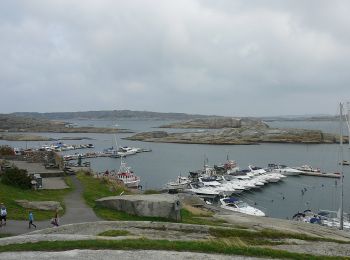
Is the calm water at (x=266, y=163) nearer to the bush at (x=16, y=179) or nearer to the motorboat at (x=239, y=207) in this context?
the motorboat at (x=239, y=207)

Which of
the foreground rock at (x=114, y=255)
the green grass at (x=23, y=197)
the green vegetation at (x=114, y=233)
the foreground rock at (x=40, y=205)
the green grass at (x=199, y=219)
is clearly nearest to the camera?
the foreground rock at (x=114, y=255)

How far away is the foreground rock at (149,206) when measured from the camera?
2682 centimetres

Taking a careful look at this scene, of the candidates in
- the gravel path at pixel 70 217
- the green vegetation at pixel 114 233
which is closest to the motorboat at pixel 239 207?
the gravel path at pixel 70 217

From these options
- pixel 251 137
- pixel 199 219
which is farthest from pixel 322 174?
pixel 251 137

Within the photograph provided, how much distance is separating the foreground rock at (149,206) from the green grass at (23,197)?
379 cm

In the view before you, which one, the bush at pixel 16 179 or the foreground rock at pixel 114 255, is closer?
the foreground rock at pixel 114 255

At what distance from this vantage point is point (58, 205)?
92.6ft

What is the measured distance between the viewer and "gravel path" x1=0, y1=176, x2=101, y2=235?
895 inches

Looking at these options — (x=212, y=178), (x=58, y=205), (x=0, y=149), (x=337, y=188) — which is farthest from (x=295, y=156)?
(x=58, y=205)

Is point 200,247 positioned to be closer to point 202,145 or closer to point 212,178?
point 212,178

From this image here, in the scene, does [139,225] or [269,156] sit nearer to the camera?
[139,225]

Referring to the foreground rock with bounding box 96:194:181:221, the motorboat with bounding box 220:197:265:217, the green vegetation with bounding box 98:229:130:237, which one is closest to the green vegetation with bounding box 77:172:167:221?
the foreground rock with bounding box 96:194:181:221

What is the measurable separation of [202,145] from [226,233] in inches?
5505

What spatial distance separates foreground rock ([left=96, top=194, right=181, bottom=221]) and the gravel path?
192 centimetres
